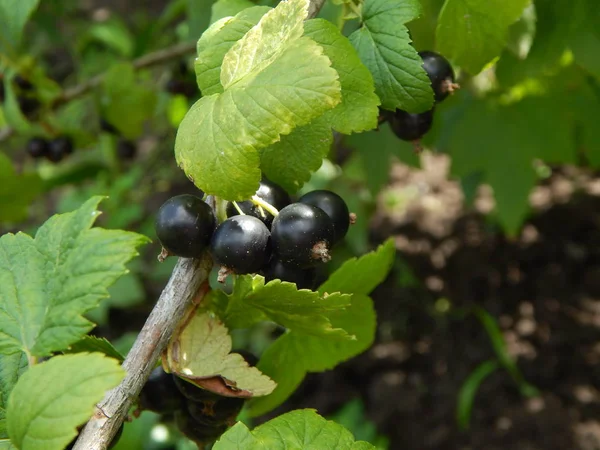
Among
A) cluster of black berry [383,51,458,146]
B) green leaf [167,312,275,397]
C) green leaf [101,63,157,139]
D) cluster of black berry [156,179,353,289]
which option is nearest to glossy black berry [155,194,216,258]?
cluster of black berry [156,179,353,289]

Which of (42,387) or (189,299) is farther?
(189,299)

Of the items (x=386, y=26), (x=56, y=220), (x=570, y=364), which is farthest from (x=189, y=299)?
(x=570, y=364)

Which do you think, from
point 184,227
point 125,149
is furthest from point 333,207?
point 125,149

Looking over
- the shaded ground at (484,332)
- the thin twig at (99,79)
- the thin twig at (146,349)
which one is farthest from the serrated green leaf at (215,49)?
the shaded ground at (484,332)

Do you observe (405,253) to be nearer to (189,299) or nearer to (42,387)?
(189,299)

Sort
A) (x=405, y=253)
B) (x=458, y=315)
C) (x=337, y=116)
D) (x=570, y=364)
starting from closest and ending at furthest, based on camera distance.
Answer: (x=337, y=116)
(x=570, y=364)
(x=458, y=315)
(x=405, y=253)

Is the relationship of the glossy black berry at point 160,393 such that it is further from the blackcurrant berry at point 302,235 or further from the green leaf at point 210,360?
the blackcurrant berry at point 302,235
